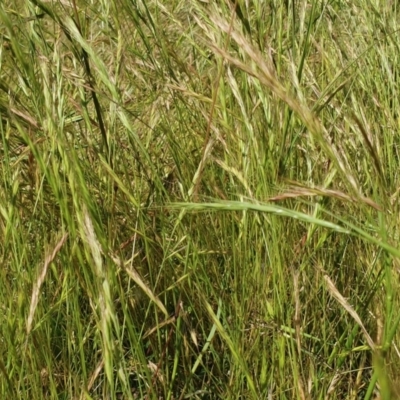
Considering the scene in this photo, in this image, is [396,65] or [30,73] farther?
[396,65]

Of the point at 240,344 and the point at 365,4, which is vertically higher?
the point at 365,4

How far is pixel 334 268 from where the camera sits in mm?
1373

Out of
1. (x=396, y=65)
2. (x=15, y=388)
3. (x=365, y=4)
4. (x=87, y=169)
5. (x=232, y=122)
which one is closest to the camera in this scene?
(x=15, y=388)

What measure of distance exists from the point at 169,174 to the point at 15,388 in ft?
1.65

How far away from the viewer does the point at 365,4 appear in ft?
6.14

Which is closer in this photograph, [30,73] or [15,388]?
[30,73]

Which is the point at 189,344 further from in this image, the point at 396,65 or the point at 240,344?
the point at 396,65

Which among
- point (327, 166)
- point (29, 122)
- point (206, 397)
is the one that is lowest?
point (206, 397)

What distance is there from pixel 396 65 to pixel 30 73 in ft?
3.05

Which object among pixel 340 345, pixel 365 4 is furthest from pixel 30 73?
pixel 365 4

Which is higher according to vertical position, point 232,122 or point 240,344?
point 232,122

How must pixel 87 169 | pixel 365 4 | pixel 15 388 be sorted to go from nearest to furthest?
pixel 15 388 → pixel 87 169 → pixel 365 4

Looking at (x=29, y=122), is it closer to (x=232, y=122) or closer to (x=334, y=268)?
(x=232, y=122)

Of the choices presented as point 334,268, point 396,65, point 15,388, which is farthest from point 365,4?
point 15,388
